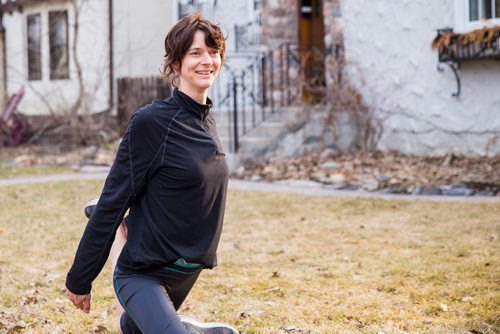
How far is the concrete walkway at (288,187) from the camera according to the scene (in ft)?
27.2

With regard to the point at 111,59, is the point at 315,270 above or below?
below

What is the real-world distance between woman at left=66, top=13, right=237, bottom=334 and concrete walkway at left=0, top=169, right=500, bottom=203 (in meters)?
5.58

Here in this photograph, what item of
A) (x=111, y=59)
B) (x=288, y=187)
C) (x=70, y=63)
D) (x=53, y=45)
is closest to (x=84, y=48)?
(x=70, y=63)

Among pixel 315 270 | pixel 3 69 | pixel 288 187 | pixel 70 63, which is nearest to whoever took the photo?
pixel 315 270

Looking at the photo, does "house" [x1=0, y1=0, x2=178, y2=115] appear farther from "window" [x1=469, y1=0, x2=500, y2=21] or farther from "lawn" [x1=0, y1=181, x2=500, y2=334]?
"lawn" [x1=0, y1=181, x2=500, y2=334]

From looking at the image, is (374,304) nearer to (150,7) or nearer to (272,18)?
(272,18)

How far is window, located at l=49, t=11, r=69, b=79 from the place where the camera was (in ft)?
57.8

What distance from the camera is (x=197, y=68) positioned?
293cm

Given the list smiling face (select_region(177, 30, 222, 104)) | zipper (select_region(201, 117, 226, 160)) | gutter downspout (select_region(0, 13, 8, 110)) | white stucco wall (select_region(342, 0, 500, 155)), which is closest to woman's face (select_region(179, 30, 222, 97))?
smiling face (select_region(177, 30, 222, 104))

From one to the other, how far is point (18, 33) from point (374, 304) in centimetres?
1649

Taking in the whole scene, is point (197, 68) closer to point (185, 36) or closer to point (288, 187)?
point (185, 36)

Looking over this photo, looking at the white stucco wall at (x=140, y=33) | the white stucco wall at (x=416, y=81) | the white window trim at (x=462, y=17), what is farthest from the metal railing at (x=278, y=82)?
the white stucco wall at (x=140, y=33)

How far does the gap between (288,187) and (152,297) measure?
22.5 feet

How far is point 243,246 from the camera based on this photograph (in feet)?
20.3
